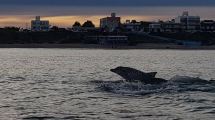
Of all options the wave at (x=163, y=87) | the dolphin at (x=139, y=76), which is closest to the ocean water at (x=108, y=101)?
the wave at (x=163, y=87)

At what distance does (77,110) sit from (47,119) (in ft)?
11.1

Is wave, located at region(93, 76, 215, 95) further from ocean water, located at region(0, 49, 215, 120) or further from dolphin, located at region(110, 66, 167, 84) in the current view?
dolphin, located at region(110, 66, 167, 84)

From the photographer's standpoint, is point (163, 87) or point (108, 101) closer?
point (108, 101)

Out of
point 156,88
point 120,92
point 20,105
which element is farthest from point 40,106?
point 156,88

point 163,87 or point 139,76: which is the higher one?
point 139,76

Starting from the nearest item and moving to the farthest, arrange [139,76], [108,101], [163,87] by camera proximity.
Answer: [108,101], [163,87], [139,76]

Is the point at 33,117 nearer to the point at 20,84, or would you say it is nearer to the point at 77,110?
the point at 77,110

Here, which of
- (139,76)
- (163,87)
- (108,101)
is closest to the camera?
(108,101)

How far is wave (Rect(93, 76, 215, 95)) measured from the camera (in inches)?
1540

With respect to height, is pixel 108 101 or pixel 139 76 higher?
pixel 139 76

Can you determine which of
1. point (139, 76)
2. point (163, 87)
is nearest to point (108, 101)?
point (163, 87)

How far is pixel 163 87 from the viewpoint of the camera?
41.4 metres

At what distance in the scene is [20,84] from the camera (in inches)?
1818

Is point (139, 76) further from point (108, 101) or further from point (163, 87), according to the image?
point (108, 101)
